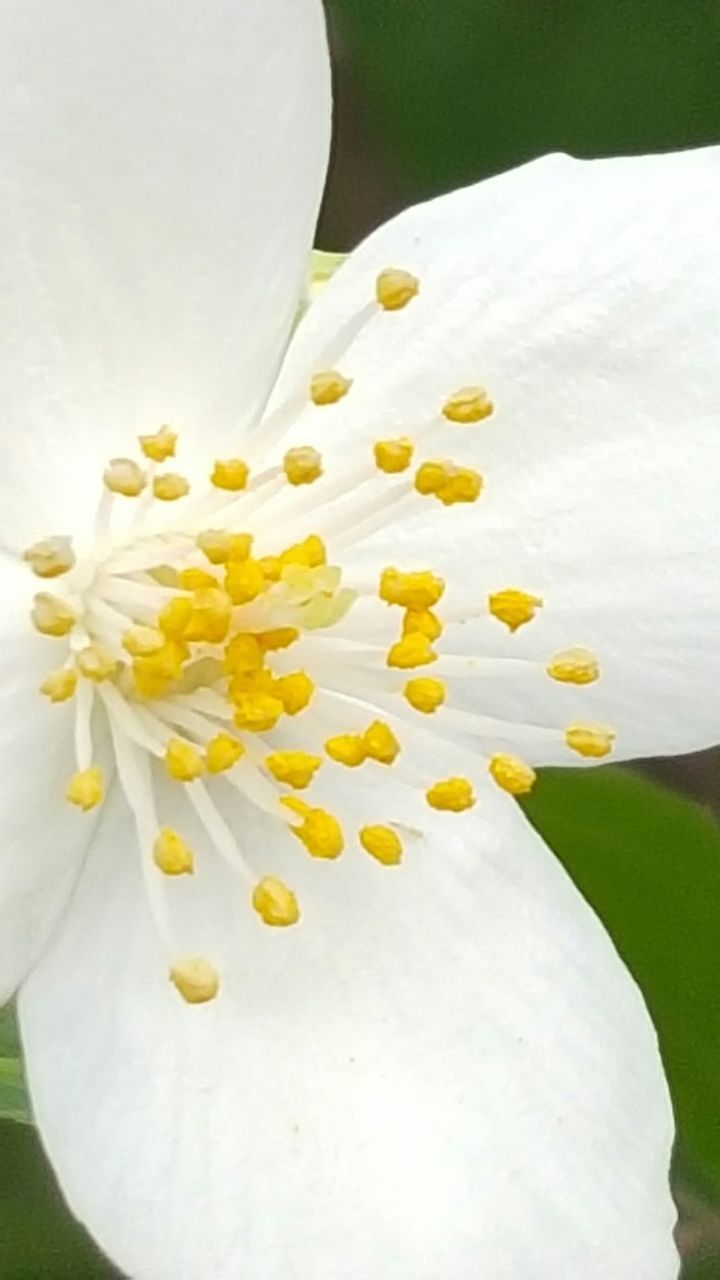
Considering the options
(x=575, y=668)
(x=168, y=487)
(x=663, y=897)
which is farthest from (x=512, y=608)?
(x=663, y=897)

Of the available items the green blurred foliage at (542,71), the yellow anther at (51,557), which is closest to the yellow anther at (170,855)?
the yellow anther at (51,557)

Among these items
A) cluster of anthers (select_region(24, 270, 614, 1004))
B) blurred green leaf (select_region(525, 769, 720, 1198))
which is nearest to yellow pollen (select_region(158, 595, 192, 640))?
cluster of anthers (select_region(24, 270, 614, 1004))

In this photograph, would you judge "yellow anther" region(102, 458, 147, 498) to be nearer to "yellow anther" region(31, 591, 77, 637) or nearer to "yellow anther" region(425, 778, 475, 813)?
"yellow anther" region(31, 591, 77, 637)

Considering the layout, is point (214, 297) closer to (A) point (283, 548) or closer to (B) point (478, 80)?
(A) point (283, 548)

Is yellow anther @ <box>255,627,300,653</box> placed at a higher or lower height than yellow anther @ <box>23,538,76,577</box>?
lower

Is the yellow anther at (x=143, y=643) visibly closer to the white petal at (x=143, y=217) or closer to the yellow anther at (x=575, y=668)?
the white petal at (x=143, y=217)

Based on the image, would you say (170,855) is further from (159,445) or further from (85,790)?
(159,445)

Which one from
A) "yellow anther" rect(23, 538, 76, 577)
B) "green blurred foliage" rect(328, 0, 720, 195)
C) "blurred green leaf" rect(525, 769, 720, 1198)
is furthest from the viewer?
"green blurred foliage" rect(328, 0, 720, 195)
